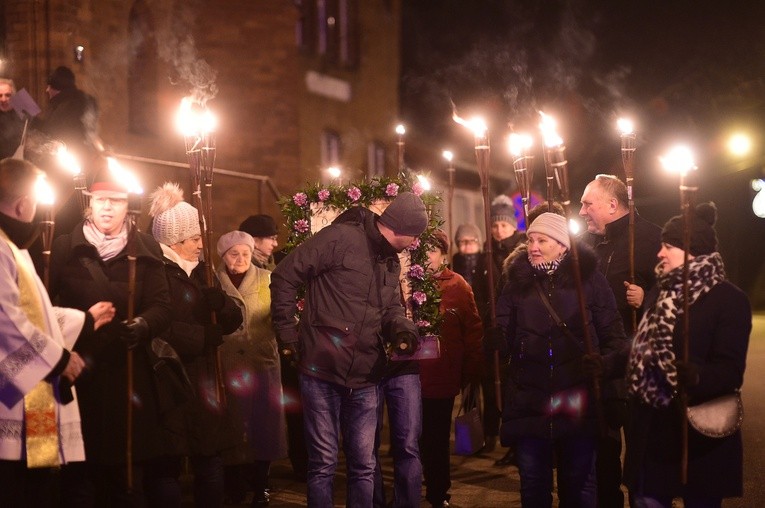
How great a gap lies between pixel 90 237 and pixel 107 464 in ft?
4.13

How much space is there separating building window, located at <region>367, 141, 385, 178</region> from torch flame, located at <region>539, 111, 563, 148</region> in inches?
782

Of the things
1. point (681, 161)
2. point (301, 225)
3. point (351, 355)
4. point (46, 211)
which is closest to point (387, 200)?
point (301, 225)

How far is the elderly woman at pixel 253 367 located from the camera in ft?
30.0

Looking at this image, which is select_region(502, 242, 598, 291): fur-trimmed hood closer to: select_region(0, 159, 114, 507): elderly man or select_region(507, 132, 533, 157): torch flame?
select_region(507, 132, 533, 157): torch flame

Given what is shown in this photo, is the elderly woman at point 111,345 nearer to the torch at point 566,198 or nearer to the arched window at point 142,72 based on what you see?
the torch at point 566,198

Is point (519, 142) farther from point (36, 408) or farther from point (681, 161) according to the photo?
point (36, 408)

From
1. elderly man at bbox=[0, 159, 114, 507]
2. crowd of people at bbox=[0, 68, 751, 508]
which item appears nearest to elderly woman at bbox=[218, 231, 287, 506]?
crowd of people at bbox=[0, 68, 751, 508]

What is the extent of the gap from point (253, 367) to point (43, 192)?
11.7 ft

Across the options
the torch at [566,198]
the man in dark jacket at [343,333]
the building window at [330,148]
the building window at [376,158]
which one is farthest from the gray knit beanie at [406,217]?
the building window at [376,158]

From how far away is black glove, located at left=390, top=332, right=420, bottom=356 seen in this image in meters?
7.37

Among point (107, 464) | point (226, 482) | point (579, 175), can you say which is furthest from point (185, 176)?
point (579, 175)

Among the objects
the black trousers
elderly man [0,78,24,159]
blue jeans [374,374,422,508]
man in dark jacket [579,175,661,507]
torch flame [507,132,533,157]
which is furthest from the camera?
elderly man [0,78,24,159]

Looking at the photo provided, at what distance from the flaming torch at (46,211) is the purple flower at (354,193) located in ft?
8.72

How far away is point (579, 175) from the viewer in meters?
34.8
